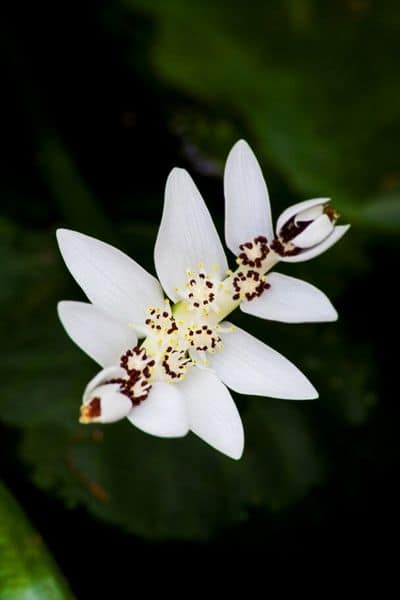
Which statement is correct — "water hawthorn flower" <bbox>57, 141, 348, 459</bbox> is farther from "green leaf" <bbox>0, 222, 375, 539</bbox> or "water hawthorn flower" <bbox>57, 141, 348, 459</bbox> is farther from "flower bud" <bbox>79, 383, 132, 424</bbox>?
"green leaf" <bbox>0, 222, 375, 539</bbox>

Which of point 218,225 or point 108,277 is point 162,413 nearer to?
point 108,277

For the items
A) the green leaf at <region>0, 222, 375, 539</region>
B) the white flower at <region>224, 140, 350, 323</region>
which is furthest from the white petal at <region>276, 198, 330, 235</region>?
the green leaf at <region>0, 222, 375, 539</region>

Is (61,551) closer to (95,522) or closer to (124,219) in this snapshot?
(95,522)

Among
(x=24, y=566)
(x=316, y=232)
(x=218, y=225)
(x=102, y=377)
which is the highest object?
(x=218, y=225)

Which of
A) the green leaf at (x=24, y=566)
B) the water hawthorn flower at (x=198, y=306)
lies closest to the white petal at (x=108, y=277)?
the water hawthorn flower at (x=198, y=306)

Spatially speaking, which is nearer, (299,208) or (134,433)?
(299,208)


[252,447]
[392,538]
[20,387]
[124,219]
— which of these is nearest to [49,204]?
[124,219]

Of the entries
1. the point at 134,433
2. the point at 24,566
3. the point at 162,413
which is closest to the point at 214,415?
the point at 162,413

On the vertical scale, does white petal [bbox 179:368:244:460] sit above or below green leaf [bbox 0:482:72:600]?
above
